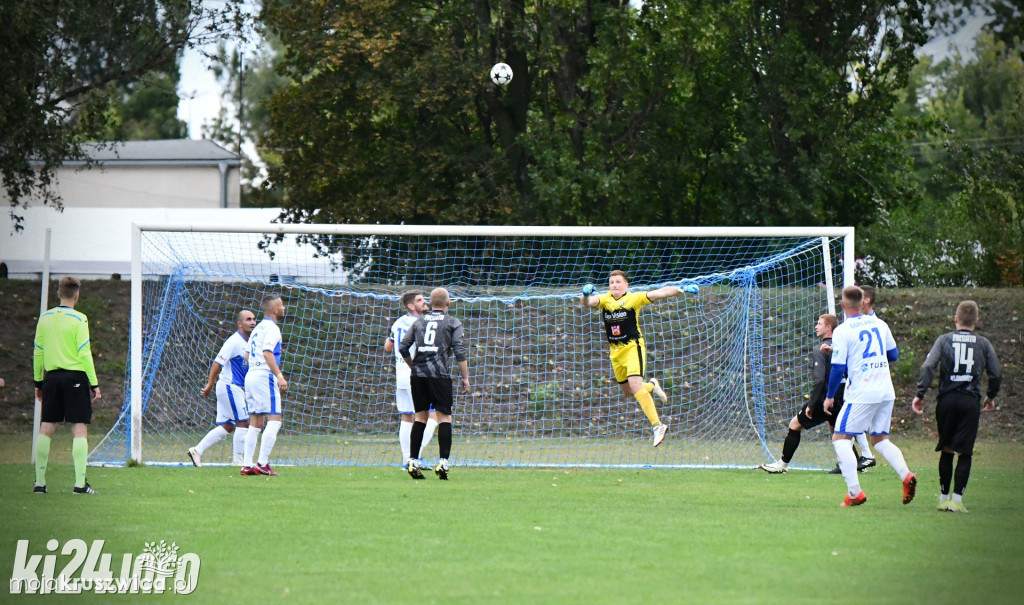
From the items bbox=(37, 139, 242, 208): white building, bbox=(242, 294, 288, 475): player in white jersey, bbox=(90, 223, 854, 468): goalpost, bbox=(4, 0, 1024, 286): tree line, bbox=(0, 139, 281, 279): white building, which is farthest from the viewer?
bbox=(37, 139, 242, 208): white building

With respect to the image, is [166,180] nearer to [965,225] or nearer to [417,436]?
[965,225]

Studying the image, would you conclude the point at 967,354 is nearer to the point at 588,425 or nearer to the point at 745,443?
the point at 745,443

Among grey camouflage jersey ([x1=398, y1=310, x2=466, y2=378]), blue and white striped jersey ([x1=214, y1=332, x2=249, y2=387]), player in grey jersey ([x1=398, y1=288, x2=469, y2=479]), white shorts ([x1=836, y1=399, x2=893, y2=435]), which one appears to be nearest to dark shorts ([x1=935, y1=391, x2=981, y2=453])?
white shorts ([x1=836, y1=399, x2=893, y2=435])

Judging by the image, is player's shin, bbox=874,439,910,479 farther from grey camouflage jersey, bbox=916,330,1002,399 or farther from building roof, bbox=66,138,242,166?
building roof, bbox=66,138,242,166

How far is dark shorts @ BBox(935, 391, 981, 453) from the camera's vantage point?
919cm

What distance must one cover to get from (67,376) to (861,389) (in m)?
7.00

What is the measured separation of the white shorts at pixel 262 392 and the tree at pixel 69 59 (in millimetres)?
9928

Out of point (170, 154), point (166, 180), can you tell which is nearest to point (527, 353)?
point (166, 180)

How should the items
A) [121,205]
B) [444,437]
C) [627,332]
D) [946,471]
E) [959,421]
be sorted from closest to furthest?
1. [959,421]
2. [946,471]
3. [444,437]
4. [627,332]
5. [121,205]

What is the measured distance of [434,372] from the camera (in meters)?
11.6

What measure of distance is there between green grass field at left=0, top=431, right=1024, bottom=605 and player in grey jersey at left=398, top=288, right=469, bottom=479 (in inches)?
23.0

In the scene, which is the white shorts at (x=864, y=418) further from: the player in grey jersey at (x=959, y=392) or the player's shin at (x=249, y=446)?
the player's shin at (x=249, y=446)

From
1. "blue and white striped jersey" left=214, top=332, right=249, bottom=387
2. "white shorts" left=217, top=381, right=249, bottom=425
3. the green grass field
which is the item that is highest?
"blue and white striped jersey" left=214, top=332, right=249, bottom=387

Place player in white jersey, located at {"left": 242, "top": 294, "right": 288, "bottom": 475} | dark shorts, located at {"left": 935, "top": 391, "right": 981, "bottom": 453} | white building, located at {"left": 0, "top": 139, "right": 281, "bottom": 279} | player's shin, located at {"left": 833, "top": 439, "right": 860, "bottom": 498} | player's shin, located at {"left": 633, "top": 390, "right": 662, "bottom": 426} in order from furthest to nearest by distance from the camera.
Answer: white building, located at {"left": 0, "top": 139, "right": 281, "bottom": 279} < player's shin, located at {"left": 633, "top": 390, "right": 662, "bottom": 426} < player in white jersey, located at {"left": 242, "top": 294, "right": 288, "bottom": 475} < player's shin, located at {"left": 833, "top": 439, "right": 860, "bottom": 498} < dark shorts, located at {"left": 935, "top": 391, "right": 981, "bottom": 453}
